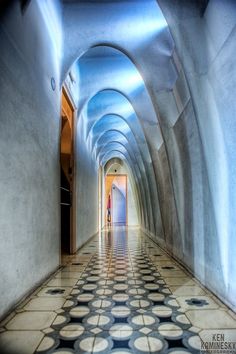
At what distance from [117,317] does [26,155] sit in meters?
1.73

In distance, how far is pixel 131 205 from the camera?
16734 mm

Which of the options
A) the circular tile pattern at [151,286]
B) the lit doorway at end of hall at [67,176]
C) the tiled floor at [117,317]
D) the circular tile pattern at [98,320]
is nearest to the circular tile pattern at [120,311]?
the tiled floor at [117,317]

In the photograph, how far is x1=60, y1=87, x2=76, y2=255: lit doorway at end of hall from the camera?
5562 millimetres

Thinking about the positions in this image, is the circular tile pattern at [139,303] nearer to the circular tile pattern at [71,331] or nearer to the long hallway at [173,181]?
the long hallway at [173,181]

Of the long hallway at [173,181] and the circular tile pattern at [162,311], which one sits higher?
the long hallway at [173,181]

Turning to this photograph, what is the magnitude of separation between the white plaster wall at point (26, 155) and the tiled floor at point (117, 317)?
288 mm

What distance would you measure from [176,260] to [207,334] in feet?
9.42

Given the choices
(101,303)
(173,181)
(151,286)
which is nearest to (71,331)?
(101,303)

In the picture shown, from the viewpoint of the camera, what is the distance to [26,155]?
269cm

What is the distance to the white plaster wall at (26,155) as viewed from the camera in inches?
86.7

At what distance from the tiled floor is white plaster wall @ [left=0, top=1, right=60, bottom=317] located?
0.29m

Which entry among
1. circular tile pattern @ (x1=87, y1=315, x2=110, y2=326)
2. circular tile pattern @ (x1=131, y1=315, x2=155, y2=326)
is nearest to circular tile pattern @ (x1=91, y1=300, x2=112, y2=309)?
circular tile pattern @ (x1=87, y1=315, x2=110, y2=326)

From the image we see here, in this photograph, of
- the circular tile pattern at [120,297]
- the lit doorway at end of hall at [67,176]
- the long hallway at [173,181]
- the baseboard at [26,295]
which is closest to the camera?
the long hallway at [173,181]

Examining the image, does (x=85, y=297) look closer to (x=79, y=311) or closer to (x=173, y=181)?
(x=79, y=311)
